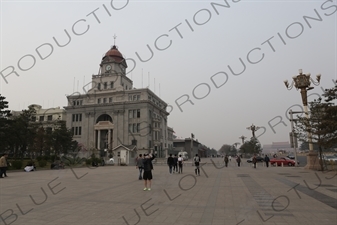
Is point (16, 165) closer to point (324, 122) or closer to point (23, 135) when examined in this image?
point (23, 135)

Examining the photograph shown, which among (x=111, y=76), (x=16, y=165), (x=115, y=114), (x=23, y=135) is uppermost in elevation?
(x=111, y=76)

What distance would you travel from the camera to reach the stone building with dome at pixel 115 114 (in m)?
58.1

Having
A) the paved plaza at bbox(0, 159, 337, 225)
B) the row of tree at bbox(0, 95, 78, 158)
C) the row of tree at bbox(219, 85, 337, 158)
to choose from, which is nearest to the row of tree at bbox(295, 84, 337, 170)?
the row of tree at bbox(219, 85, 337, 158)

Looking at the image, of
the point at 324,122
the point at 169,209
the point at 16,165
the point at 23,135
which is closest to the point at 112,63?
the point at 23,135

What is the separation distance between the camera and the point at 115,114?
198 feet

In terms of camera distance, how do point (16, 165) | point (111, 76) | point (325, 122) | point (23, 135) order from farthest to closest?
point (111, 76) → point (23, 135) → point (16, 165) → point (325, 122)

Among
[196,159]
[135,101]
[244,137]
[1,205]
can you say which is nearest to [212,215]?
[1,205]

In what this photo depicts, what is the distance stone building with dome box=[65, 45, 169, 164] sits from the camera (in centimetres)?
5809

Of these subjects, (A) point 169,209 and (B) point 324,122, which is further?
(B) point 324,122

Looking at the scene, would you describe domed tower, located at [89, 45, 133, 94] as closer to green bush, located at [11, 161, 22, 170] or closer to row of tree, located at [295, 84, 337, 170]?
green bush, located at [11, 161, 22, 170]

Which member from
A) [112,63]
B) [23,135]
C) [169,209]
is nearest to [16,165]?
[23,135]

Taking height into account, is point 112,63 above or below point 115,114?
above

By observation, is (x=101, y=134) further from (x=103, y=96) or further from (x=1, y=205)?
(x=1, y=205)

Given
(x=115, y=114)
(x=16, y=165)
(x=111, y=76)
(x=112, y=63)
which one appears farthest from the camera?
(x=112, y=63)
